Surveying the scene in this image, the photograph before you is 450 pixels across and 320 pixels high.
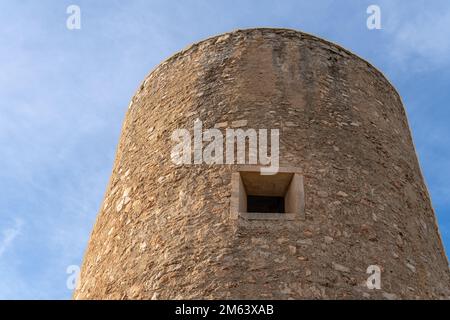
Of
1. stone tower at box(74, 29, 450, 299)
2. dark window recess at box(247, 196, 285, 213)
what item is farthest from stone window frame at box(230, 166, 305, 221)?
dark window recess at box(247, 196, 285, 213)

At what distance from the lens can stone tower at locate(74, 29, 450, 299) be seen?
17.2ft

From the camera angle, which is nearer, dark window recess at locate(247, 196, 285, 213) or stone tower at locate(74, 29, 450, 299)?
stone tower at locate(74, 29, 450, 299)

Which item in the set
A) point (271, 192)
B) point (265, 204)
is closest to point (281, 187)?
point (271, 192)

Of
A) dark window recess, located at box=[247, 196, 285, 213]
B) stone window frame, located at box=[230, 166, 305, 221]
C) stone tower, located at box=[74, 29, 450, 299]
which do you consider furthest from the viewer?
dark window recess, located at box=[247, 196, 285, 213]

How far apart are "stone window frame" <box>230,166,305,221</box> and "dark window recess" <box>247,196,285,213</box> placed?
31 cm

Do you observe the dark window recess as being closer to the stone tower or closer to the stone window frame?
the stone tower

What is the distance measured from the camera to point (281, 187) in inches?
238

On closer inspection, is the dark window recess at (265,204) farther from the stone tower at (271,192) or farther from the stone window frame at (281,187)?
the stone window frame at (281,187)

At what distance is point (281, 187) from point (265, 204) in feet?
1.45

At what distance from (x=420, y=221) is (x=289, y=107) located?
5.86 feet

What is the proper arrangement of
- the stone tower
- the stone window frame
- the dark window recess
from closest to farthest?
1. the stone tower
2. the stone window frame
3. the dark window recess
